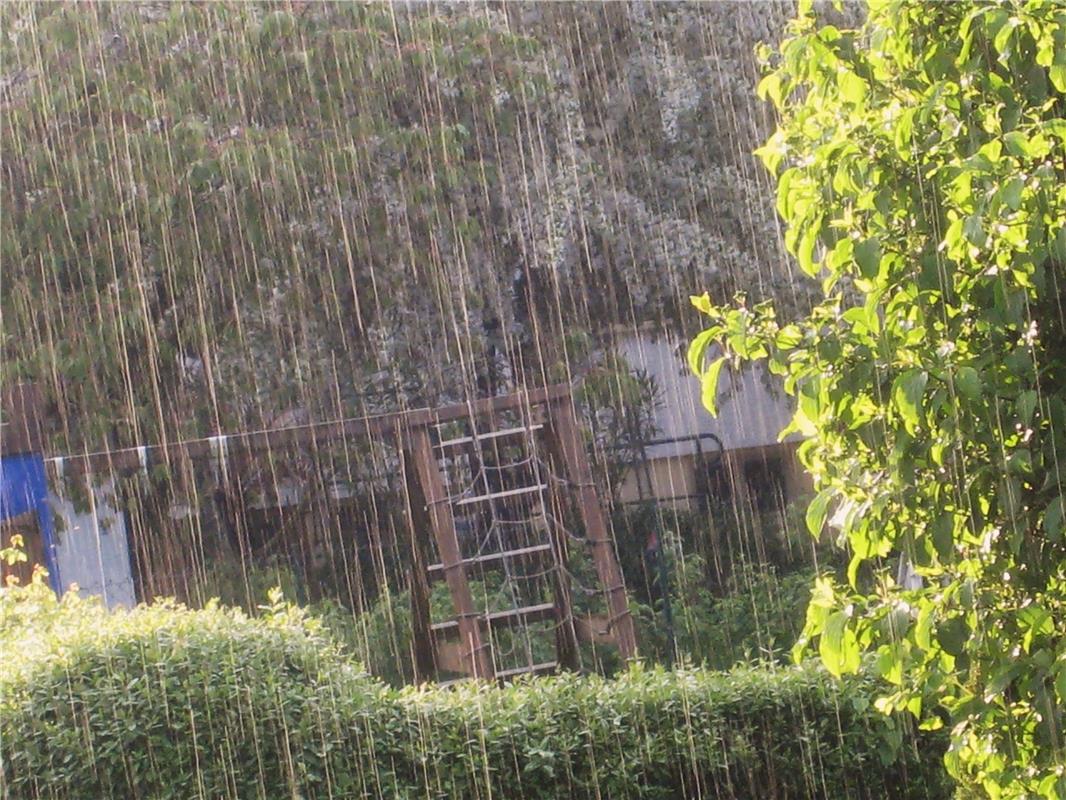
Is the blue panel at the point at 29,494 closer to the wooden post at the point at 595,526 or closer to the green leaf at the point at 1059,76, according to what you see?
the wooden post at the point at 595,526

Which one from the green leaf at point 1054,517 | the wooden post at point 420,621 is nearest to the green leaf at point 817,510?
the green leaf at point 1054,517

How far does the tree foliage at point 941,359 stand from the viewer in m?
2.11

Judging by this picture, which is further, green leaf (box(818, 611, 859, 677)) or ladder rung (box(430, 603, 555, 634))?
ladder rung (box(430, 603, 555, 634))

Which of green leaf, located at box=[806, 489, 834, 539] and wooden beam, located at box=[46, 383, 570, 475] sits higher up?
wooden beam, located at box=[46, 383, 570, 475]

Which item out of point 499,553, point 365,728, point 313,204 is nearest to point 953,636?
point 365,728

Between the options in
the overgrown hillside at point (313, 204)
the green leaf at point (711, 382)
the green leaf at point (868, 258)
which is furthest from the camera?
the overgrown hillside at point (313, 204)

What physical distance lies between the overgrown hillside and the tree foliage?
20.5ft

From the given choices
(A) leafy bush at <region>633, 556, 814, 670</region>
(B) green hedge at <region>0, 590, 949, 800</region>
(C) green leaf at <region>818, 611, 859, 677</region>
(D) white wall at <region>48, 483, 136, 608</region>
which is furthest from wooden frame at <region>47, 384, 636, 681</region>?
(C) green leaf at <region>818, 611, 859, 677</region>

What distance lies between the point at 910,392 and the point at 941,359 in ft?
0.42

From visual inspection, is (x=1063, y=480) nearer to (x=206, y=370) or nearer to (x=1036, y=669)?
(x=1036, y=669)

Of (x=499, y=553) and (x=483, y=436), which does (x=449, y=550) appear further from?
(x=483, y=436)

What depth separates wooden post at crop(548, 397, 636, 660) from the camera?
23.1 ft

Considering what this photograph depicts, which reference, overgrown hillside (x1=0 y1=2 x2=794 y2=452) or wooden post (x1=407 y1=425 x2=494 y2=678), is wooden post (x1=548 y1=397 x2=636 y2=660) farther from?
overgrown hillside (x1=0 y1=2 x2=794 y2=452)

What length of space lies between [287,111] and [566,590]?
145 inches
